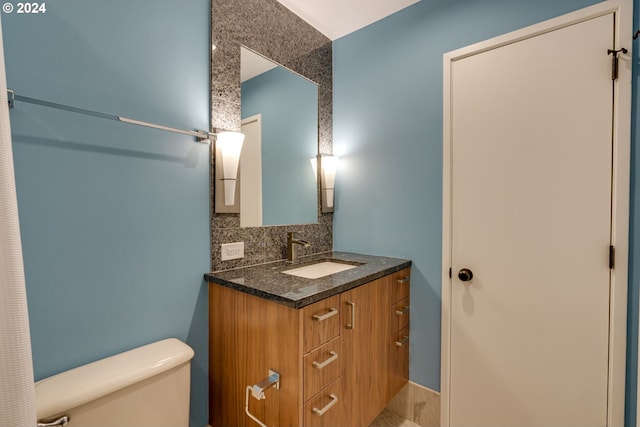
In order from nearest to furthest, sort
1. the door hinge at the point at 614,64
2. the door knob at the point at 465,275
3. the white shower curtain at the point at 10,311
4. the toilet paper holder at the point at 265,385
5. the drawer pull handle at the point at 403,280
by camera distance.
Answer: the white shower curtain at the point at 10,311
the toilet paper holder at the point at 265,385
the door hinge at the point at 614,64
the door knob at the point at 465,275
the drawer pull handle at the point at 403,280

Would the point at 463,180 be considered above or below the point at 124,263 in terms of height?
above

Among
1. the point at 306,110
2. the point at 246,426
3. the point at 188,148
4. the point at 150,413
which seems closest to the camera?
the point at 150,413

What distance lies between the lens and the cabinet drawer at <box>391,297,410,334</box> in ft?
5.46

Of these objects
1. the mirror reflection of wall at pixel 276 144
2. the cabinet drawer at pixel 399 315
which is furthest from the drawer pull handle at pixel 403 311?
the mirror reflection of wall at pixel 276 144

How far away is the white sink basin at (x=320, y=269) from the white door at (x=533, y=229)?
2.13 ft

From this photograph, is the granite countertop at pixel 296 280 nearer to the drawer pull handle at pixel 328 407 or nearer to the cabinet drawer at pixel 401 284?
the cabinet drawer at pixel 401 284

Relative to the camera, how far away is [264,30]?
1.71 meters

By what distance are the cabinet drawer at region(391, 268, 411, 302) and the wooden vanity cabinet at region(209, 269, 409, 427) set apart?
4 centimetres

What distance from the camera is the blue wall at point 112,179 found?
3.26 feet

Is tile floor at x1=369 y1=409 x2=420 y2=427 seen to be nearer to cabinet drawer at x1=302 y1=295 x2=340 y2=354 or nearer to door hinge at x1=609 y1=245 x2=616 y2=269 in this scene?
cabinet drawer at x1=302 y1=295 x2=340 y2=354

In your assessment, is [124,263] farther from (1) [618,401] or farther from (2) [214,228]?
(1) [618,401]

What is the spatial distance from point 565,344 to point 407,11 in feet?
6.60

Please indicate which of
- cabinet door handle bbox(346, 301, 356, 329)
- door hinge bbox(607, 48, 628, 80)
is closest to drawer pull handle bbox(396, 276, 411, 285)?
cabinet door handle bbox(346, 301, 356, 329)

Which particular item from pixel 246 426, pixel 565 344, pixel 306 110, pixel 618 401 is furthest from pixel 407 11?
pixel 246 426
